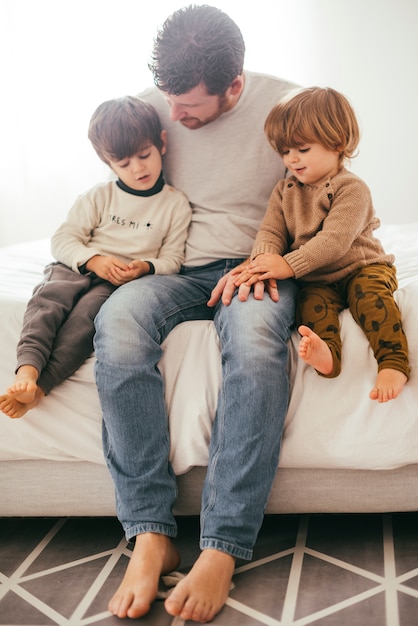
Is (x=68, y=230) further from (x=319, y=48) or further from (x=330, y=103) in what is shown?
(x=319, y=48)

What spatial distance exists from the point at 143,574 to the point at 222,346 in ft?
1.38

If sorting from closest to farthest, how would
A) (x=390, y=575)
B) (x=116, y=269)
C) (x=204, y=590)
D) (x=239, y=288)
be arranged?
(x=204, y=590), (x=390, y=575), (x=239, y=288), (x=116, y=269)

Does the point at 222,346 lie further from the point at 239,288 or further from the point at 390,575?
the point at 390,575

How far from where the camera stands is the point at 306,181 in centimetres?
142

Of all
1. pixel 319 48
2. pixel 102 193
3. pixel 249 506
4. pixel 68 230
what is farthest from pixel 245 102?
pixel 319 48

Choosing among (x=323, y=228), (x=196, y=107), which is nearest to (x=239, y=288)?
(x=323, y=228)

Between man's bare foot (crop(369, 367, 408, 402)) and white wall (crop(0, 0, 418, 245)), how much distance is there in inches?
75.5

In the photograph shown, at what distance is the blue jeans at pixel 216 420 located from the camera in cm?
115

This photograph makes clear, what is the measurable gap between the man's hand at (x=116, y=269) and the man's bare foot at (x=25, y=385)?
300mm

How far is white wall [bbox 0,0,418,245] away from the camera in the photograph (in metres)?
2.76

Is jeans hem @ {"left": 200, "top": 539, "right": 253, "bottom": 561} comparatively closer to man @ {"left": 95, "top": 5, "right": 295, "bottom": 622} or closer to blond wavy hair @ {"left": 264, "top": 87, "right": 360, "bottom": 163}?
man @ {"left": 95, "top": 5, "right": 295, "bottom": 622}

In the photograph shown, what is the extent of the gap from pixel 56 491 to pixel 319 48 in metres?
2.19

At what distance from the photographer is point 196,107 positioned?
Answer: 1.48 m

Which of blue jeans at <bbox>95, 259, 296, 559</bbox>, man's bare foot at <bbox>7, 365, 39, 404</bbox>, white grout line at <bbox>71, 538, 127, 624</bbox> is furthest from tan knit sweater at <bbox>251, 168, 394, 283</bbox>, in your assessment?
white grout line at <bbox>71, 538, 127, 624</bbox>
